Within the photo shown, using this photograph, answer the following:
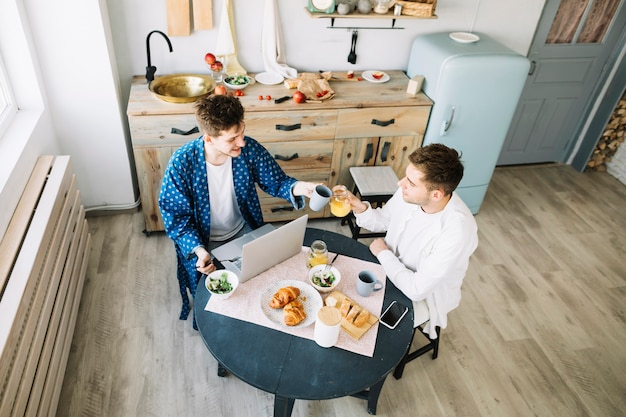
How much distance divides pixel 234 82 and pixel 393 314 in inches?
75.0

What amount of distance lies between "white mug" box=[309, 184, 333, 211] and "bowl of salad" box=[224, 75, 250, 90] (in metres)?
1.26

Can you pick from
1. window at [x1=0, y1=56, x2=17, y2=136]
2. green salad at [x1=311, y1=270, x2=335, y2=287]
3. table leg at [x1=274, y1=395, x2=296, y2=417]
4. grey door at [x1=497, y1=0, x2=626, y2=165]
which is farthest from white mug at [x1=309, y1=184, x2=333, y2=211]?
grey door at [x1=497, y1=0, x2=626, y2=165]

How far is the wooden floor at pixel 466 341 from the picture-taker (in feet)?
7.30

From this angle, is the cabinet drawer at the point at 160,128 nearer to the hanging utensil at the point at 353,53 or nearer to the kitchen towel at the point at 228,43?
the kitchen towel at the point at 228,43

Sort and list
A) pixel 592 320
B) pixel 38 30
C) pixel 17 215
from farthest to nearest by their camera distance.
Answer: pixel 592 320 < pixel 38 30 < pixel 17 215

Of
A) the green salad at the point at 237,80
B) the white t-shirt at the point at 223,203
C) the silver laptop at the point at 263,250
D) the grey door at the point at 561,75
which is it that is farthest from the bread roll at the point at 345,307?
the grey door at the point at 561,75

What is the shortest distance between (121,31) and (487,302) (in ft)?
9.44

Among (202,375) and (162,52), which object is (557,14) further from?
(202,375)

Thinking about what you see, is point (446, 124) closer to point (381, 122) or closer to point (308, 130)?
point (381, 122)

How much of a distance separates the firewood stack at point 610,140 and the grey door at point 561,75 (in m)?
0.22

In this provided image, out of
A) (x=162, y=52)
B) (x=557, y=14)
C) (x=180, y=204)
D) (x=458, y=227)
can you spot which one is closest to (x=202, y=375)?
(x=180, y=204)

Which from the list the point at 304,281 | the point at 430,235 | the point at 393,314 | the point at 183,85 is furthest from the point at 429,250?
the point at 183,85

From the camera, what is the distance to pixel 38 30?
2521mm

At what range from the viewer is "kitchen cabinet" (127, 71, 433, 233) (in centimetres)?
271
